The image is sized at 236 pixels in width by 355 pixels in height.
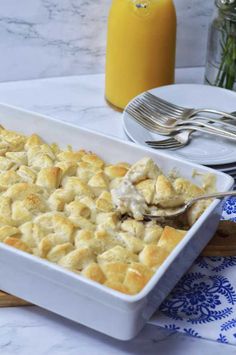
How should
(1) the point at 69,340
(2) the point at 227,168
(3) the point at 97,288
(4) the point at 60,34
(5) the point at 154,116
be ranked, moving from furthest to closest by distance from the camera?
(4) the point at 60,34, (5) the point at 154,116, (2) the point at 227,168, (1) the point at 69,340, (3) the point at 97,288

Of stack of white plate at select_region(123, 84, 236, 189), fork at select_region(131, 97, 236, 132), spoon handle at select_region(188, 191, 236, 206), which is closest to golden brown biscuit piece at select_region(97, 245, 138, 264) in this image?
spoon handle at select_region(188, 191, 236, 206)

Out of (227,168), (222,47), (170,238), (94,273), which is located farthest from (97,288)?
(222,47)

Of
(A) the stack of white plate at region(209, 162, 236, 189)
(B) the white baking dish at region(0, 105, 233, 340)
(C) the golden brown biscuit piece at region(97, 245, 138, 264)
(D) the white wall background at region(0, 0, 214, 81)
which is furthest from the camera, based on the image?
(D) the white wall background at region(0, 0, 214, 81)

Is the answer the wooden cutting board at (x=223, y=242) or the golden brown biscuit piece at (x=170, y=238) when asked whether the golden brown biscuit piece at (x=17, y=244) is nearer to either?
the golden brown biscuit piece at (x=170, y=238)

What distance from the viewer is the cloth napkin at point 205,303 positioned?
947mm

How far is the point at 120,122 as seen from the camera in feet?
4.81

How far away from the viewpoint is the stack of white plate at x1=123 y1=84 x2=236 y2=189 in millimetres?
1266

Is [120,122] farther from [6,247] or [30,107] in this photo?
[6,247]

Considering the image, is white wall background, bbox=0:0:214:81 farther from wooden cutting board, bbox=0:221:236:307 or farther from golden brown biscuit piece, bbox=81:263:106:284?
golden brown biscuit piece, bbox=81:263:106:284

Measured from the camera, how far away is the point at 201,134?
1354 mm

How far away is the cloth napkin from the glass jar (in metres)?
0.51

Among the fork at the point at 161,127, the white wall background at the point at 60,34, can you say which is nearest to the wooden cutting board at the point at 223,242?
the fork at the point at 161,127

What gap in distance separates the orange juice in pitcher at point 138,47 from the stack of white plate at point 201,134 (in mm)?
38

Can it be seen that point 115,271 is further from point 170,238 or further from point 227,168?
point 227,168
